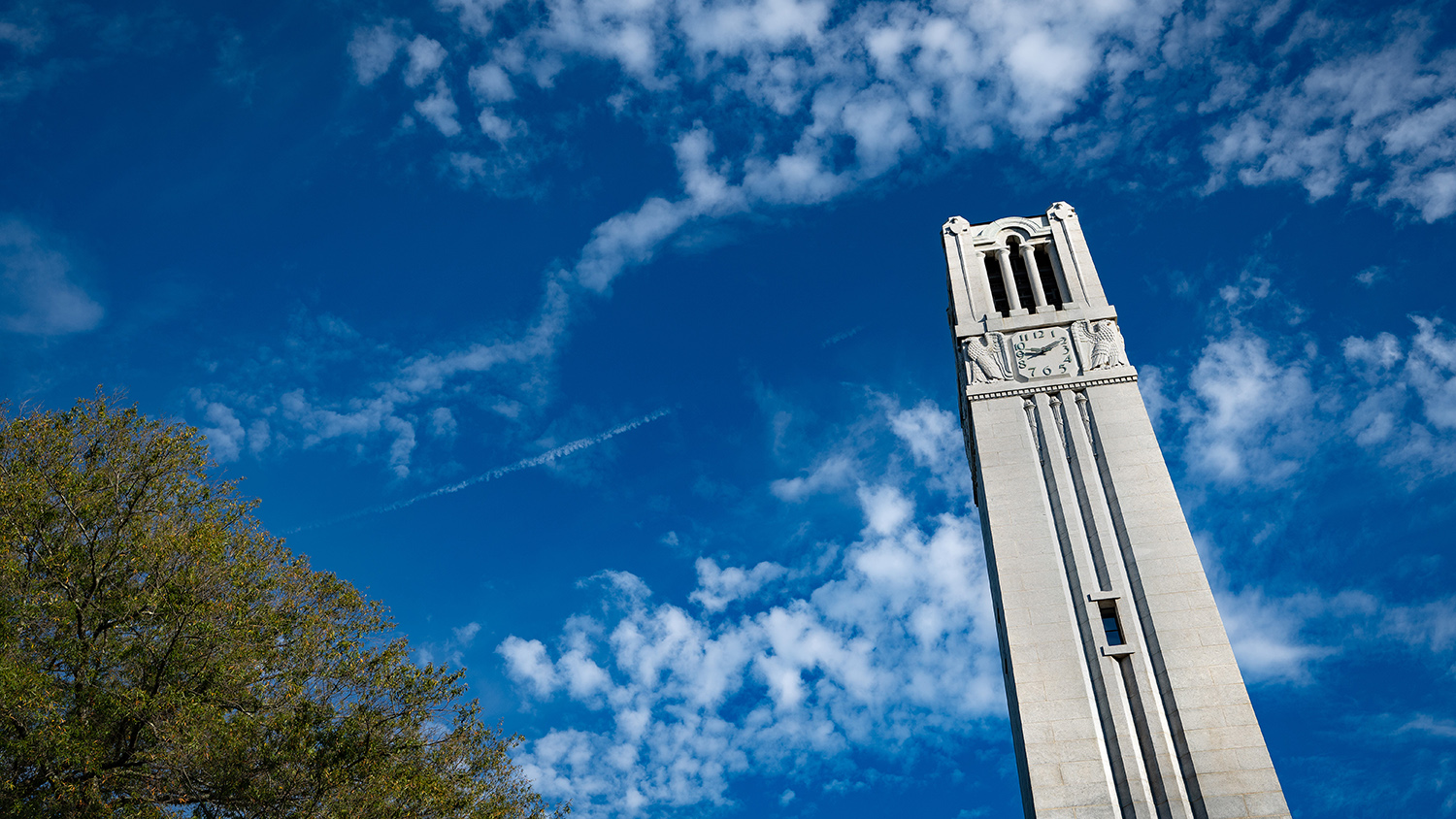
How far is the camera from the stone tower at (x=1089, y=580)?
953 inches

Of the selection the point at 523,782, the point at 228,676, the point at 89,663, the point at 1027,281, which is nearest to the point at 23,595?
the point at 89,663

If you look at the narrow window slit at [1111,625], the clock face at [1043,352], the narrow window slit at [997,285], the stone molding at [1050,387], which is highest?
the narrow window slit at [997,285]

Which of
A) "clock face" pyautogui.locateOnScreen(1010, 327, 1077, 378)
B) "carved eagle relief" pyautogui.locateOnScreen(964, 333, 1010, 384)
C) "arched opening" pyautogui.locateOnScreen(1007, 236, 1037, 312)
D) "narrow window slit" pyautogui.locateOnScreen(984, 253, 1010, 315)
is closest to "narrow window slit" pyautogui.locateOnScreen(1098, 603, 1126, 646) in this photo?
"clock face" pyautogui.locateOnScreen(1010, 327, 1077, 378)

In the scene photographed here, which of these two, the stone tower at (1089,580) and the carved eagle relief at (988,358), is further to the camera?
the carved eagle relief at (988,358)

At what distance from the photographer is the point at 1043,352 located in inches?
1373

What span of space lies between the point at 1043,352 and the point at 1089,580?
975cm

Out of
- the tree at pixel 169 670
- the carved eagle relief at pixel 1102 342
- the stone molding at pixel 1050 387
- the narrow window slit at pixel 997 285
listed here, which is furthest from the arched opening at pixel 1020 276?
the tree at pixel 169 670

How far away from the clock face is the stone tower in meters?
0.08

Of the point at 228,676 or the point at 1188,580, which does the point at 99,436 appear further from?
the point at 1188,580

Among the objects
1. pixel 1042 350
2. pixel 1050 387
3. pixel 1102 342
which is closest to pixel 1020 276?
pixel 1042 350

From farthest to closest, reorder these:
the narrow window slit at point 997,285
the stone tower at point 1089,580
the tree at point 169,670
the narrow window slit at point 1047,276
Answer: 1. the narrow window slit at point 997,285
2. the narrow window slit at point 1047,276
3. the stone tower at point 1089,580
4. the tree at point 169,670

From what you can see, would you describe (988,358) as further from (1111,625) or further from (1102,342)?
(1111,625)

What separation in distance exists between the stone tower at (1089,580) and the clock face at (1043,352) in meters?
0.08

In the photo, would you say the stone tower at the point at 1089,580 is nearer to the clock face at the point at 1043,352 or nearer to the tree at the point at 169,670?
the clock face at the point at 1043,352
